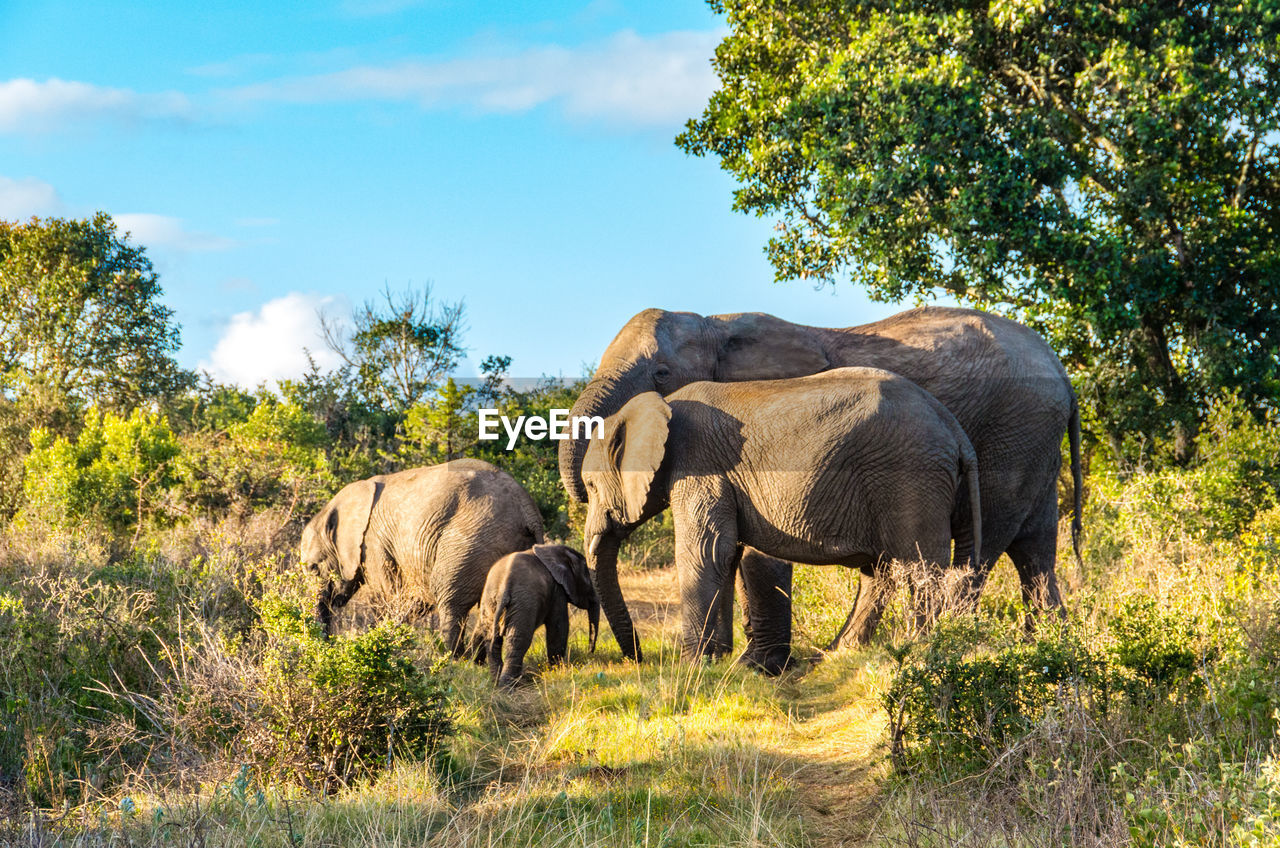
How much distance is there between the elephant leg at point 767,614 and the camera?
9727mm

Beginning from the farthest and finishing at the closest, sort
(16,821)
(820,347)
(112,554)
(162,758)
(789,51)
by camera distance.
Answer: (789,51) → (112,554) → (820,347) → (162,758) → (16,821)

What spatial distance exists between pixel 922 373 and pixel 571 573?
11.4 feet

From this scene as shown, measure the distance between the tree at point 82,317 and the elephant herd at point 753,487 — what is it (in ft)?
56.6

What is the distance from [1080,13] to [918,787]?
1095 centimetres

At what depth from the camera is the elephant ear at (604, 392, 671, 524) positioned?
8.63m

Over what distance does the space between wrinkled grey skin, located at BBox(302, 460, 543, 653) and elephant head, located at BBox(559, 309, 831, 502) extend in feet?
3.58

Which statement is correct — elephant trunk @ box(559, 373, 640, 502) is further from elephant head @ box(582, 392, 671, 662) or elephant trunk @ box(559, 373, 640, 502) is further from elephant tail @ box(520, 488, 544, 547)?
elephant tail @ box(520, 488, 544, 547)

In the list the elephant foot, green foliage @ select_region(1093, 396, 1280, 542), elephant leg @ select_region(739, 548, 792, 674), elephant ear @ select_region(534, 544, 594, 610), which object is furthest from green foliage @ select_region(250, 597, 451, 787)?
green foliage @ select_region(1093, 396, 1280, 542)

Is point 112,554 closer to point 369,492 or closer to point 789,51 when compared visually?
point 369,492

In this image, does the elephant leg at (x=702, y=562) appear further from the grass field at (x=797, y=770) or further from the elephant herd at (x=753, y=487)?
the grass field at (x=797, y=770)

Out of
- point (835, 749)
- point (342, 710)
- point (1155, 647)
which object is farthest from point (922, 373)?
point (342, 710)

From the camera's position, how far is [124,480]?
16.7 metres

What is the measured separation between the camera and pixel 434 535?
10656 millimetres

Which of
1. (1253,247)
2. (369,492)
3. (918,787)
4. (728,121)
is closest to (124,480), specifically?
(369,492)
